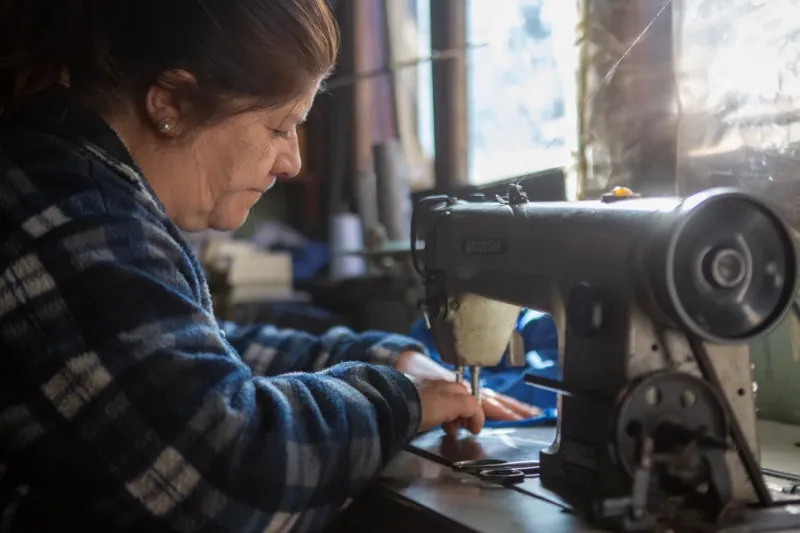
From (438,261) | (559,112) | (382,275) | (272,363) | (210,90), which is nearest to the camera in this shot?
(210,90)

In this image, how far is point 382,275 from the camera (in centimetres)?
234

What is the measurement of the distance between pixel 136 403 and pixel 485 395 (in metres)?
0.55

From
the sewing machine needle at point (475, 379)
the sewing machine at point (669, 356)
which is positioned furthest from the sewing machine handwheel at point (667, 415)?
the sewing machine needle at point (475, 379)

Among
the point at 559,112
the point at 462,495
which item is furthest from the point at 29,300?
the point at 559,112

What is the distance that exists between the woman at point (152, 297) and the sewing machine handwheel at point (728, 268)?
0.31 m

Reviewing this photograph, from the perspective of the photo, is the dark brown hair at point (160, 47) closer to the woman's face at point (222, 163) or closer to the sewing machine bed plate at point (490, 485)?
the woman's face at point (222, 163)

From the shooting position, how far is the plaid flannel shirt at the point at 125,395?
0.74m

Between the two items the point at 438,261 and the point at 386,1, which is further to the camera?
the point at 386,1

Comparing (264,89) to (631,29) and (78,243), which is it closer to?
(78,243)

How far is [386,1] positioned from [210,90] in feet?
8.12

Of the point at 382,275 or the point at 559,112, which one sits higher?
the point at 559,112

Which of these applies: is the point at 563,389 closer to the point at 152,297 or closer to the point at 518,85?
the point at 152,297

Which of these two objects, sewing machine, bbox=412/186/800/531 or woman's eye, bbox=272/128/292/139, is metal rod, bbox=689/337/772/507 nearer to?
sewing machine, bbox=412/186/800/531

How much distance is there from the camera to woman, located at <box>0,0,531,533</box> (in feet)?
2.45
